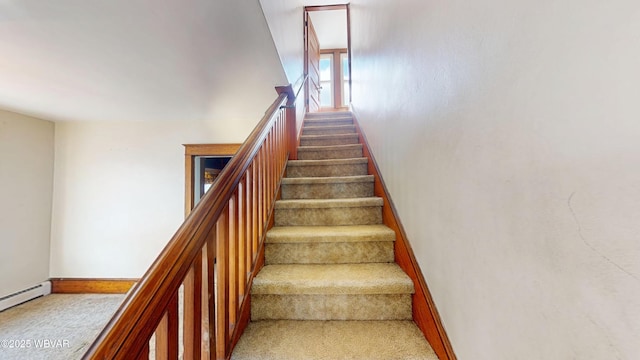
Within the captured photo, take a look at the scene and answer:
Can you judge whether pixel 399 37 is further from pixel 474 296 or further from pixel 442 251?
pixel 474 296

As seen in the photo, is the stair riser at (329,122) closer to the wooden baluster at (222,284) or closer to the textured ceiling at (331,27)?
the textured ceiling at (331,27)

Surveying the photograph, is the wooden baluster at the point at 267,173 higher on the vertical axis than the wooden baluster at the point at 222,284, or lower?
higher

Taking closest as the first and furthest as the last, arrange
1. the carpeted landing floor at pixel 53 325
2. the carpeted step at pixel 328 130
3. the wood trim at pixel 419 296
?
the wood trim at pixel 419 296 < the carpeted landing floor at pixel 53 325 < the carpeted step at pixel 328 130

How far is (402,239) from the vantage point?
137cm

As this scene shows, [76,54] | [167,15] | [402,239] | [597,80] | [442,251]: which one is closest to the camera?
[597,80]

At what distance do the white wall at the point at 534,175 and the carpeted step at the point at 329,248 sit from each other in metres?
0.47

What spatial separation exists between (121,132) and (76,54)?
167cm

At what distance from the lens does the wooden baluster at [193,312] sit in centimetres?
77

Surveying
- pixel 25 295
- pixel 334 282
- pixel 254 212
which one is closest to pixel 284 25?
pixel 254 212

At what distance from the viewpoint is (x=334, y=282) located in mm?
1240

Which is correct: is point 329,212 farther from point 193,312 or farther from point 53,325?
point 53,325

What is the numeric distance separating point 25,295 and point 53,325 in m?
0.81

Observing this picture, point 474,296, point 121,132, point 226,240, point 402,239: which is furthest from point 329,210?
point 121,132

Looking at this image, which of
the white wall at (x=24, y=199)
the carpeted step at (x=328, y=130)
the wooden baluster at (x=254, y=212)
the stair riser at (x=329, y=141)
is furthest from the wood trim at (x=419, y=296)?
the white wall at (x=24, y=199)
